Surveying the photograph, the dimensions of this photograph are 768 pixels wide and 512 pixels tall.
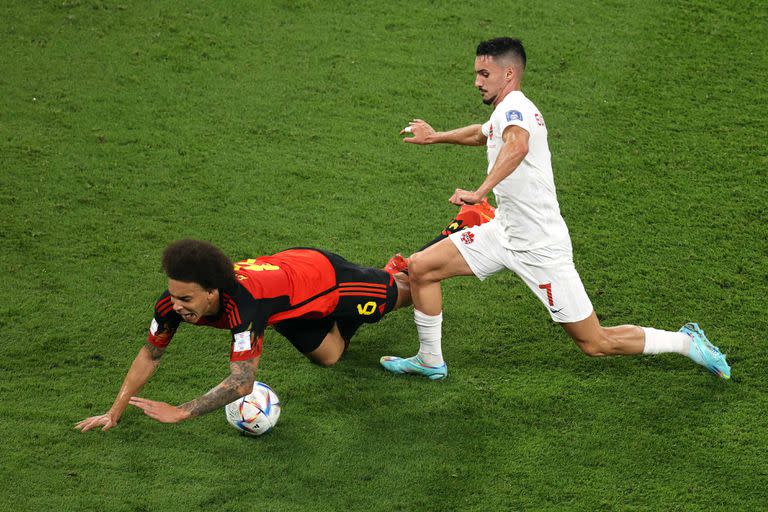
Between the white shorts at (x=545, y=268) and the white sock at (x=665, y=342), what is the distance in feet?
1.52

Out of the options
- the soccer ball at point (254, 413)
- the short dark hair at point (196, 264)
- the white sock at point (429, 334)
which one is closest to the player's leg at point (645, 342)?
the white sock at point (429, 334)

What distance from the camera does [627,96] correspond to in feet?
26.9

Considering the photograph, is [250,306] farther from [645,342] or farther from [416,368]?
[645,342]

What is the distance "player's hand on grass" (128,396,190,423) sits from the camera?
431 centimetres

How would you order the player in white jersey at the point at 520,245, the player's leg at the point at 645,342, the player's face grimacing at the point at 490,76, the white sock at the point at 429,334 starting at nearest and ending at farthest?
the player in white jersey at the point at 520,245 → the player's face grimacing at the point at 490,76 → the player's leg at the point at 645,342 → the white sock at the point at 429,334

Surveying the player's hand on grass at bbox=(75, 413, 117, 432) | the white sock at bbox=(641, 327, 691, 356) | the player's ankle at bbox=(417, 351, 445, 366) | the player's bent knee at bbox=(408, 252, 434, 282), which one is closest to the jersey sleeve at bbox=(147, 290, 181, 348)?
the player's hand on grass at bbox=(75, 413, 117, 432)

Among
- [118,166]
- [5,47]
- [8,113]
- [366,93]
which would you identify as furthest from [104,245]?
[5,47]

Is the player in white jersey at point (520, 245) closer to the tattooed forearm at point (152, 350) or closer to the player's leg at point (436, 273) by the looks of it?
the player's leg at point (436, 273)

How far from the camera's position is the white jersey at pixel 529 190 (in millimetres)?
4965

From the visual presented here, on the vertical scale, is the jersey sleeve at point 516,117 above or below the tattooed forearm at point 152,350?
above

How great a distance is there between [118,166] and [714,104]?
4.80 m

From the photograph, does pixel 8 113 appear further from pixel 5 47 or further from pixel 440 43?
pixel 440 43

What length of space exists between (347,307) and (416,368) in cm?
54

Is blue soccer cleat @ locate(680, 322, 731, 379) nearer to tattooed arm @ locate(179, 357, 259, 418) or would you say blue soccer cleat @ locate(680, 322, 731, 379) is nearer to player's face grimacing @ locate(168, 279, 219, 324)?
tattooed arm @ locate(179, 357, 259, 418)
